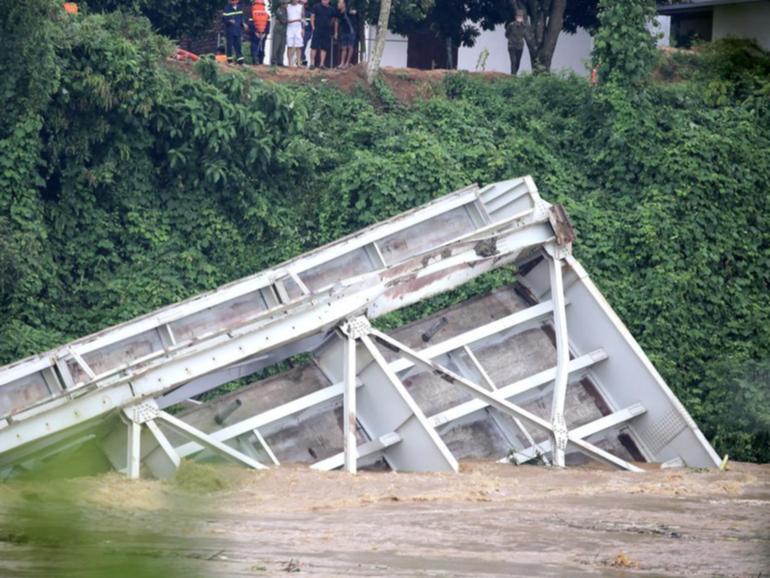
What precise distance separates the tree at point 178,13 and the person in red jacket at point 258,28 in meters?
0.72

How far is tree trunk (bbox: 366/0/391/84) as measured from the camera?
2089 cm

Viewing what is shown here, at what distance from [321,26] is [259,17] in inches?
43.2

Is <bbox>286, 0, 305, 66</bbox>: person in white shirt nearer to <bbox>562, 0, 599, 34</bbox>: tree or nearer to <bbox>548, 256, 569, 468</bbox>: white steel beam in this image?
<bbox>562, 0, 599, 34</bbox>: tree

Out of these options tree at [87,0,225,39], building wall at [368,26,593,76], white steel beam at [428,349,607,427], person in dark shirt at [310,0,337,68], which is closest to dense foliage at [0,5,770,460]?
person in dark shirt at [310,0,337,68]

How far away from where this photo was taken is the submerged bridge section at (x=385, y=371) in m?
11.7

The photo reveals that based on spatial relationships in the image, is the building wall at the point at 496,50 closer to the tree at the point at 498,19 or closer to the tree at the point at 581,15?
the tree at the point at 498,19

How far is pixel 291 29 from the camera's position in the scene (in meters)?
22.6

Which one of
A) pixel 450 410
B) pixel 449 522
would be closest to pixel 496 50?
pixel 450 410

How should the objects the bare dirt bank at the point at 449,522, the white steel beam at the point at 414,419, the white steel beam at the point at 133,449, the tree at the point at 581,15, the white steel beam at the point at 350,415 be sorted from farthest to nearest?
the tree at the point at 581,15 < the white steel beam at the point at 414,419 < the white steel beam at the point at 350,415 < the white steel beam at the point at 133,449 < the bare dirt bank at the point at 449,522

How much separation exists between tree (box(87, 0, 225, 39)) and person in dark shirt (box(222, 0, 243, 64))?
0.60 meters

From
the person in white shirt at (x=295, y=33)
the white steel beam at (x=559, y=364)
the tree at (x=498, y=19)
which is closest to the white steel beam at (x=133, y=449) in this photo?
the white steel beam at (x=559, y=364)

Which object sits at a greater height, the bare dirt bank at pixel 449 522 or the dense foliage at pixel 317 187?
the dense foliage at pixel 317 187

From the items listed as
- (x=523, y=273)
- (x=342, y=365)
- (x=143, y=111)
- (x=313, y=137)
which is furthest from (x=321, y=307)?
(x=313, y=137)

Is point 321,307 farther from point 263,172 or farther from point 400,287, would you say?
point 263,172
